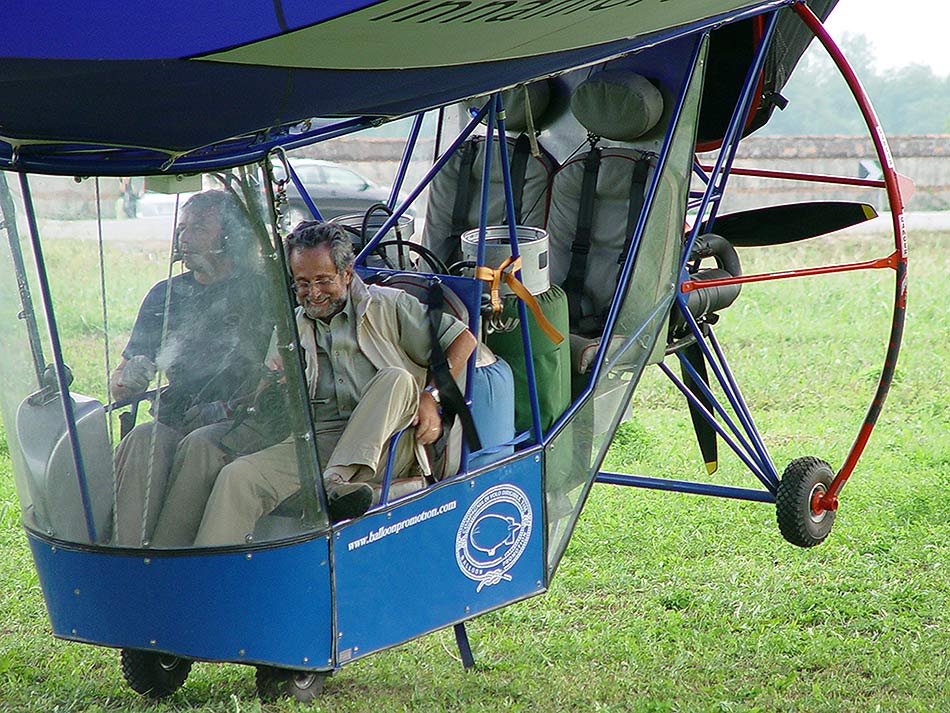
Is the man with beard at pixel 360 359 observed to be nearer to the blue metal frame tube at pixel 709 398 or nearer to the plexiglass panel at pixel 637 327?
the plexiglass panel at pixel 637 327

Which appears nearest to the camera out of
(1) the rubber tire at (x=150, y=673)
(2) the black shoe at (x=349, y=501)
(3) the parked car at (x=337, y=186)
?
(2) the black shoe at (x=349, y=501)

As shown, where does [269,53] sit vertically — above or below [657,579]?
above

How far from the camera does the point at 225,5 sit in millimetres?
2373

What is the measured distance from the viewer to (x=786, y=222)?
496 centimetres

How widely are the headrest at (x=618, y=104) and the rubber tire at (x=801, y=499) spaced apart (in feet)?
4.55

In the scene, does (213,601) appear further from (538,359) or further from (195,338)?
(538,359)

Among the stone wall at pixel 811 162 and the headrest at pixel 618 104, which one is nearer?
the headrest at pixel 618 104

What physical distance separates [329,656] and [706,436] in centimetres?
241

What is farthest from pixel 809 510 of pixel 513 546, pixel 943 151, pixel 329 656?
pixel 943 151

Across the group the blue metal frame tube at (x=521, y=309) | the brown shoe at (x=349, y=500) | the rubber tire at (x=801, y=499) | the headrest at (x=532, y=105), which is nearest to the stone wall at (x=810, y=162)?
the headrest at (x=532, y=105)

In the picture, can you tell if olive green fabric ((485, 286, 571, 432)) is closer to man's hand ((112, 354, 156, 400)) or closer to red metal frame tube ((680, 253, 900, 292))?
red metal frame tube ((680, 253, 900, 292))

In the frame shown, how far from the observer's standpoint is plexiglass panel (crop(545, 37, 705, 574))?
392 centimetres

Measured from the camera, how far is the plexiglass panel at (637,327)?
12.8ft

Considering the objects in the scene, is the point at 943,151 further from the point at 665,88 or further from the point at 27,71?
Result: the point at 27,71
